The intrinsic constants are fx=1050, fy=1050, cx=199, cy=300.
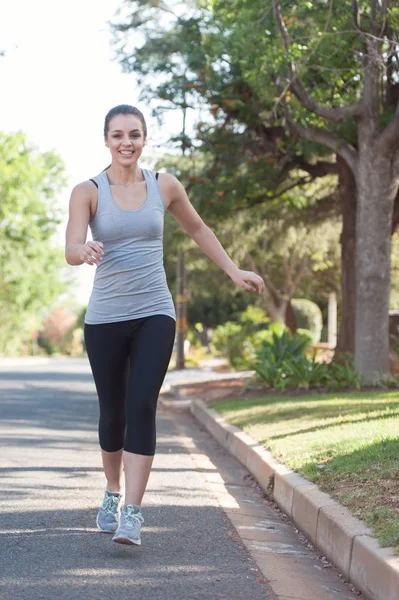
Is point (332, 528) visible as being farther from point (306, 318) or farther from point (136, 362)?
point (306, 318)

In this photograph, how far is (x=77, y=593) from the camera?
424cm

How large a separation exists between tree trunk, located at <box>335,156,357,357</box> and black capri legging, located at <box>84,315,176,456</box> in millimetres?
11737

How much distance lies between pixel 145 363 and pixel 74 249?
2.11ft

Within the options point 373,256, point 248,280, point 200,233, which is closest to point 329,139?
point 373,256

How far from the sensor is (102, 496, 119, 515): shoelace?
5.38 metres

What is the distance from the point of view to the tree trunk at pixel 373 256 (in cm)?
1410

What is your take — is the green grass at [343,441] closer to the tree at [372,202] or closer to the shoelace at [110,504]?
the shoelace at [110,504]

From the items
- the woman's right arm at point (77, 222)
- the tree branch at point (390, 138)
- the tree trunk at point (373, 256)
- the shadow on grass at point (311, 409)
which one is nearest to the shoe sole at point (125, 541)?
the woman's right arm at point (77, 222)

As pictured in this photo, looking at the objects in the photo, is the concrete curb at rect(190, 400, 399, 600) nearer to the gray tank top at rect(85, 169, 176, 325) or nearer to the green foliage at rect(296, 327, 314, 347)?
the gray tank top at rect(85, 169, 176, 325)

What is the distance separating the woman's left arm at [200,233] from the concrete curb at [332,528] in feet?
4.09

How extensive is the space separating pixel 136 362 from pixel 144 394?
0.16m

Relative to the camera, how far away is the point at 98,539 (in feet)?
17.5

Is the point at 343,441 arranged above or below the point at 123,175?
below

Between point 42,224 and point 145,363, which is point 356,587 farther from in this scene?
point 42,224
